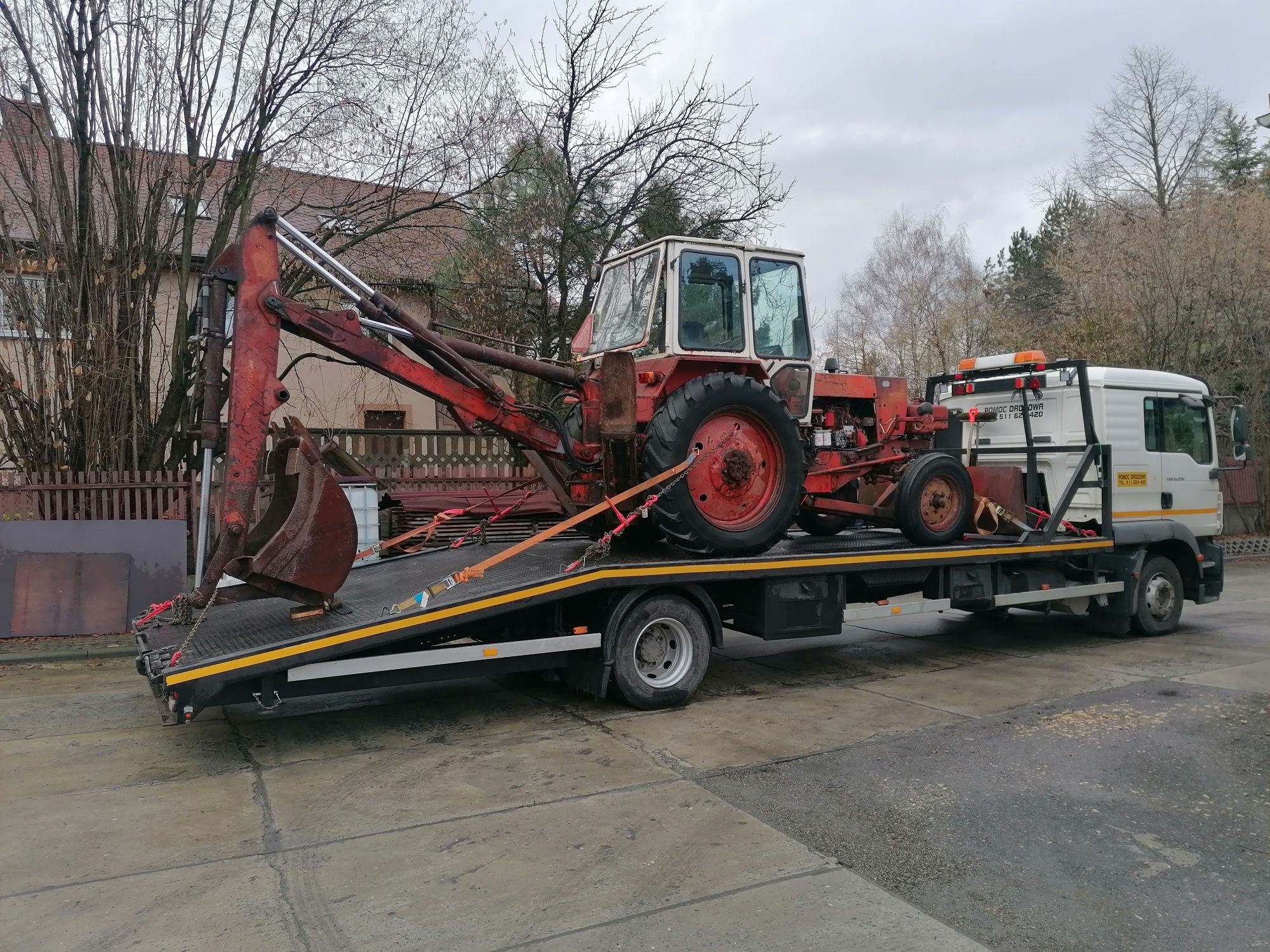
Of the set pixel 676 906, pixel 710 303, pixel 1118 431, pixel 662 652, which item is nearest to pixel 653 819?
pixel 676 906

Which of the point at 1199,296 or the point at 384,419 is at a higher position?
the point at 1199,296

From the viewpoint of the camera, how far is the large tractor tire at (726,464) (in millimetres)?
7047

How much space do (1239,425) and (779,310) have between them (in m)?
5.63

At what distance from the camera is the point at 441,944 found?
138 inches

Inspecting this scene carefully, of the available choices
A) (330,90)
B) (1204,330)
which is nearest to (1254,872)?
(330,90)

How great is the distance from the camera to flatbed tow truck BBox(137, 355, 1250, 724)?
5730 mm

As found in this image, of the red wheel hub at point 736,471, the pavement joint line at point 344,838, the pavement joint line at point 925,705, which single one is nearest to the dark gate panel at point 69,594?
the pavement joint line at point 344,838

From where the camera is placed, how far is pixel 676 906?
381 cm

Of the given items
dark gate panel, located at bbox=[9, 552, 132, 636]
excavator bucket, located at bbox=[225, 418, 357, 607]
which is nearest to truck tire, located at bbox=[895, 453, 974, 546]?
excavator bucket, located at bbox=[225, 418, 357, 607]

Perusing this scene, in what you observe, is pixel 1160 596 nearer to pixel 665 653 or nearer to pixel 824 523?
pixel 824 523

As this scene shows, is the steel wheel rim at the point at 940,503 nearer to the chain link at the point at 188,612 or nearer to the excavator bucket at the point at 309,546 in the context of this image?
the excavator bucket at the point at 309,546

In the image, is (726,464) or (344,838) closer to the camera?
(344,838)

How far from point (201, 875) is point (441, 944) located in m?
1.34

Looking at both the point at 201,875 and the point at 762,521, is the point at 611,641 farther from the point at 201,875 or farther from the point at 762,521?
the point at 201,875
